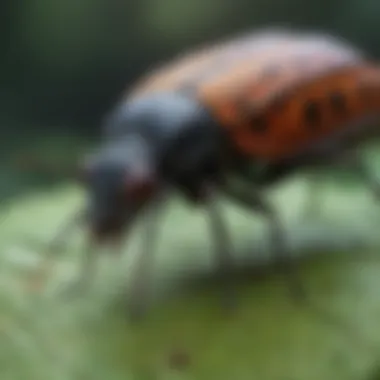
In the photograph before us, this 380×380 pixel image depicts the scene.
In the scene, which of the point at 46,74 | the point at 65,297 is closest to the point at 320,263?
the point at 65,297

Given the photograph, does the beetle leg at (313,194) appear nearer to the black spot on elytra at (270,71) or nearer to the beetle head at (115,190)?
the black spot on elytra at (270,71)

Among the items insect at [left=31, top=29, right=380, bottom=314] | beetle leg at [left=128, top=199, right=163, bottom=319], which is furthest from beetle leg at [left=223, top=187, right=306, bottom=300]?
beetle leg at [left=128, top=199, right=163, bottom=319]

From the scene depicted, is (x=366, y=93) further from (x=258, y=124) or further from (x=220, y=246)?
(x=220, y=246)

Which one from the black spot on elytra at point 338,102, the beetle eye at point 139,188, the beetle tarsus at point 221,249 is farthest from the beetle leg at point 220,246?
the black spot on elytra at point 338,102

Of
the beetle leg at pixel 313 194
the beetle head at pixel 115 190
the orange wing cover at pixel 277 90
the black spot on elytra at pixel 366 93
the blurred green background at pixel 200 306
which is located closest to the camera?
the blurred green background at pixel 200 306

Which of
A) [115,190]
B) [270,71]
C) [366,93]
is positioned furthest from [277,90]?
[115,190]

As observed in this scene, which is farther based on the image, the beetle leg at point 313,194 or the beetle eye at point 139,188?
the beetle leg at point 313,194

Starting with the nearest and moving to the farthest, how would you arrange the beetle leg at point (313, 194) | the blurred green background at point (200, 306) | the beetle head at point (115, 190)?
the blurred green background at point (200, 306) → the beetle head at point (115, 190) → the beetle leg at point (313, 194)

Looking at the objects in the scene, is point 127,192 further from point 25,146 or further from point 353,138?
point 25,146
